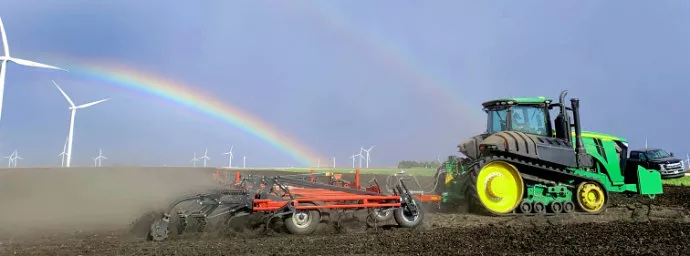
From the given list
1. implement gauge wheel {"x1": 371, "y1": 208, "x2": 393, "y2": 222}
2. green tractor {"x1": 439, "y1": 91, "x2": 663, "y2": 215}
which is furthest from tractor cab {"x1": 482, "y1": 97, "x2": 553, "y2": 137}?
implement gauge wheel {"x1": 371, "y1": 208, "x2": 393, "y2": 222}

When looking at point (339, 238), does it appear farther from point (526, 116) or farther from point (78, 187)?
point (78, 187)

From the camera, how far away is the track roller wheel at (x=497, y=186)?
1186cm

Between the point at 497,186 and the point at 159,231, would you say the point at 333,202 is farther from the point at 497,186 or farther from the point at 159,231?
the point at 497,186

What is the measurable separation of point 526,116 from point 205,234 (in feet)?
28.6

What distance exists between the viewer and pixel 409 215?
1031 centimetres

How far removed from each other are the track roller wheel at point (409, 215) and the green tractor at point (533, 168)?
2169 mm

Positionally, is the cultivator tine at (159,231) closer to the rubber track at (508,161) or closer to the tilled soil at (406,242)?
the tilled soil at (406,242)

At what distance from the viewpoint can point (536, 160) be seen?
12383 millimetres

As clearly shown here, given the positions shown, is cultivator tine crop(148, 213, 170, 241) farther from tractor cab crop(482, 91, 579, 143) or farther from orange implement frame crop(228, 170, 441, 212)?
tractor cab crop(482, 91, 579, 143)

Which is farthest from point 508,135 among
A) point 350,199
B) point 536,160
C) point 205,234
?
point 205,234

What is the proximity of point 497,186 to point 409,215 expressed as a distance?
2963mm

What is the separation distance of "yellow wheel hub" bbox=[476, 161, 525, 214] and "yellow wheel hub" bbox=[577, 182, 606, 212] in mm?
1637

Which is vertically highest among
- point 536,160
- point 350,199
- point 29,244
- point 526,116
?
point 526,116

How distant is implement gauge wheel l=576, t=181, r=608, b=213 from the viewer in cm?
1246
